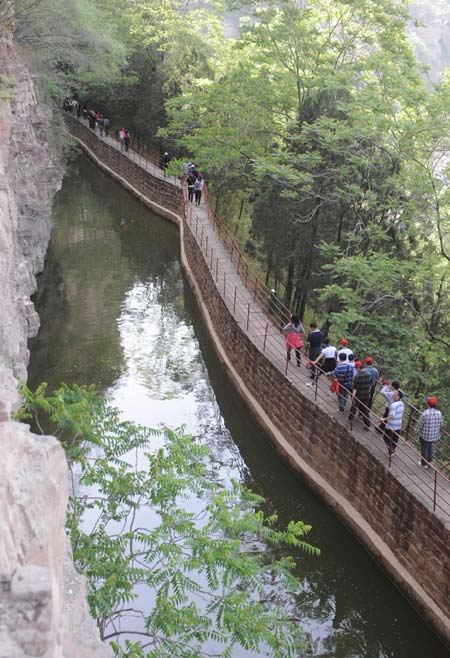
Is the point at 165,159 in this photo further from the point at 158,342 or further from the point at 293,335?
the point at 293,335

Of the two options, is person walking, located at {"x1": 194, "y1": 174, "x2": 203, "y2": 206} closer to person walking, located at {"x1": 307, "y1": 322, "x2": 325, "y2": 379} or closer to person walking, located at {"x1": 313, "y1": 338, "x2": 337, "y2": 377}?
person walking, located at {"x1": 307, "y1": 322, "x2": 325, "y2": 379}

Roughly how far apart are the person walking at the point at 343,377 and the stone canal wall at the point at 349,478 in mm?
567

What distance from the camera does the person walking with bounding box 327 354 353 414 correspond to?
16578mm

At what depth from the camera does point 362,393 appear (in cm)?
1586

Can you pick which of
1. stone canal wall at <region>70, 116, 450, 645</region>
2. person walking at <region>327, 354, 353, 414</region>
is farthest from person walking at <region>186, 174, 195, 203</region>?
person walking at <region>327, 354, 353, 414</region>

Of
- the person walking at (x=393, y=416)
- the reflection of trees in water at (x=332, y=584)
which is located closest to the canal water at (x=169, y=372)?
the reflection of trees in water at (x=332, y=584)

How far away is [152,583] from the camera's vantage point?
32.4 ft

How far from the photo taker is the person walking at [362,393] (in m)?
15.6

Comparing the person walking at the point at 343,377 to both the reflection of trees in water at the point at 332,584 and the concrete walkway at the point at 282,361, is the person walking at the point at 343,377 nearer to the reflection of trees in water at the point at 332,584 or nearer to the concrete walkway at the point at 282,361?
the concrete walkway at the point at 282,361

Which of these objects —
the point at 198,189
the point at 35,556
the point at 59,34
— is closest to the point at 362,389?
the point at 35,556

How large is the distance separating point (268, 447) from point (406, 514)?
5.96m

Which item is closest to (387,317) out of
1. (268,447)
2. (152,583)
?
(268,447)

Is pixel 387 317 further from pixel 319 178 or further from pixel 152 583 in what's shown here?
pixel 152 583

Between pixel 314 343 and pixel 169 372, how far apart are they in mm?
6875
